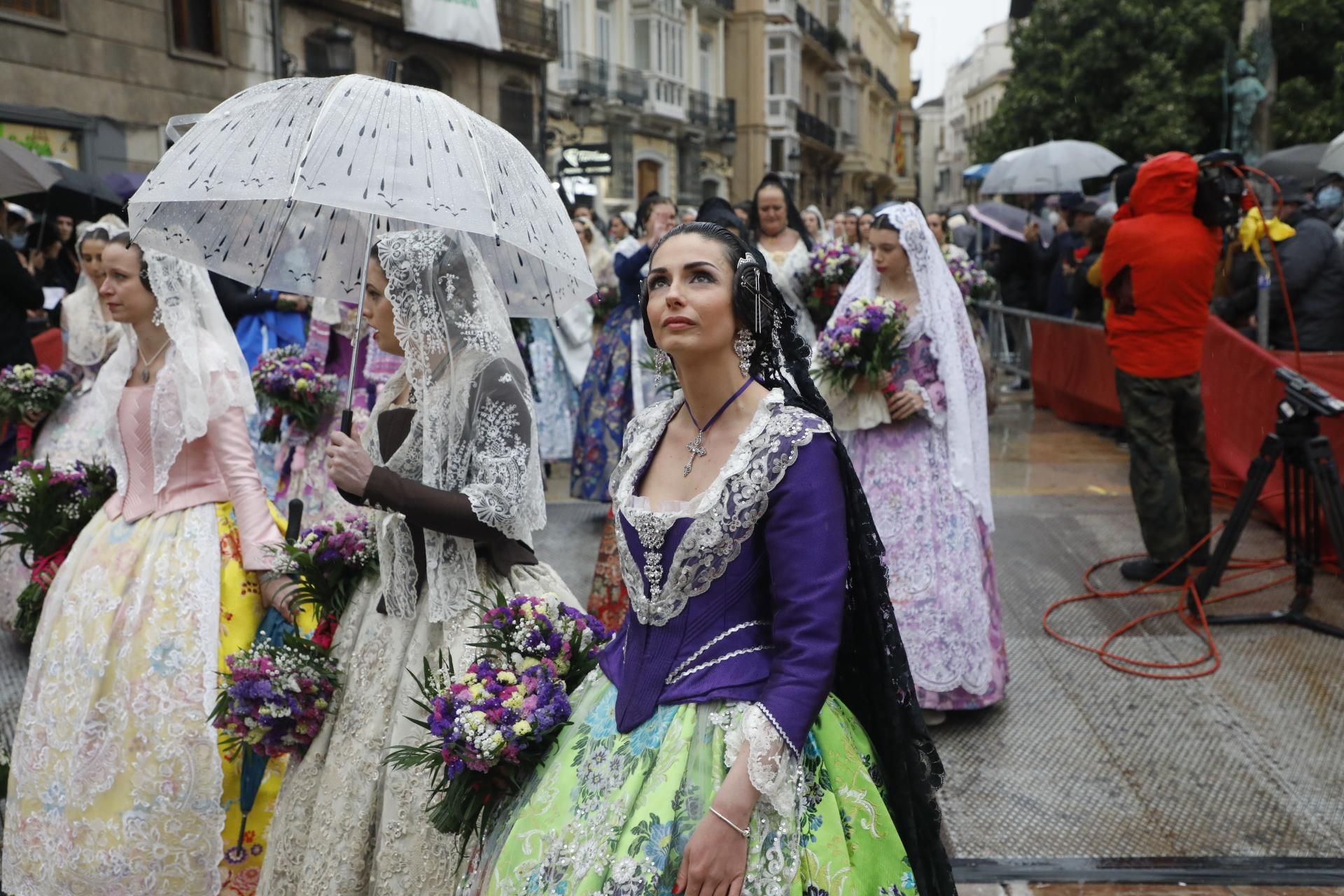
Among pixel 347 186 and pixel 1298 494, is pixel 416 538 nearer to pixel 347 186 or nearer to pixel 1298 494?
pixel 347 186

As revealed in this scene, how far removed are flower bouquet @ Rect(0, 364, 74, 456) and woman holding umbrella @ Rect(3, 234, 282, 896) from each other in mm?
2531

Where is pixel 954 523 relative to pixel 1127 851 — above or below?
above

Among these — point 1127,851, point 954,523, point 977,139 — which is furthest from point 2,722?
point 977,139

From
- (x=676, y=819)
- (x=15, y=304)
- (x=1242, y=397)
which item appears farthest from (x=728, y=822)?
(x=1242, y=397)

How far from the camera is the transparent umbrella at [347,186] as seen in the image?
2803 millimetres

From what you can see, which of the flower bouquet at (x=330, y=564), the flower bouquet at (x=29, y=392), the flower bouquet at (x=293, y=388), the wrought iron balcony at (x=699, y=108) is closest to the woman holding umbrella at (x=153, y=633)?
the flower bouquet at (x=330, y=564)

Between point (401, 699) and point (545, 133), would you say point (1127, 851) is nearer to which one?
point (401, 699)

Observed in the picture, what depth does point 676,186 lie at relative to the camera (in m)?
36.2

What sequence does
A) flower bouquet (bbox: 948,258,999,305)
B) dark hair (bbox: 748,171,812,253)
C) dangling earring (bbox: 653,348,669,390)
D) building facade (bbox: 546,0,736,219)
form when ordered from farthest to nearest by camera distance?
1. building facade (bbox: 546,0,736,219)
2. dark hair (bbox: 748,171,812,253)
3. flower bouquet (bbox: 948,258,999,305)
4. dangling earring (bbox: 653,348,669,390)

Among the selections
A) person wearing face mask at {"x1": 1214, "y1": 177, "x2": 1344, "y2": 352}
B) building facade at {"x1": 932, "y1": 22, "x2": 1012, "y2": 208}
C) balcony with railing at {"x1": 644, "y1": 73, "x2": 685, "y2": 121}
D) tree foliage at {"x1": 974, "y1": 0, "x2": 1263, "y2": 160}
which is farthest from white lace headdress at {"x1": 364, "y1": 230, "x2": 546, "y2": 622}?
building facade at {"x1": 932, "y1": 22, "x2": 1012, "y2": 208}

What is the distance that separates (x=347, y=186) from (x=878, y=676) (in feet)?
5.42

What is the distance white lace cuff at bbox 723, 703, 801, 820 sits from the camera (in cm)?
200

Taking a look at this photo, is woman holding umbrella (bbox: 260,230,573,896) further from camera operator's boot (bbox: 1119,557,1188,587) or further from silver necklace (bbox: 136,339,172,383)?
camera operator's boot (bbox: 1119,557,1188,587)

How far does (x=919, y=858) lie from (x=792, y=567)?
62cm
